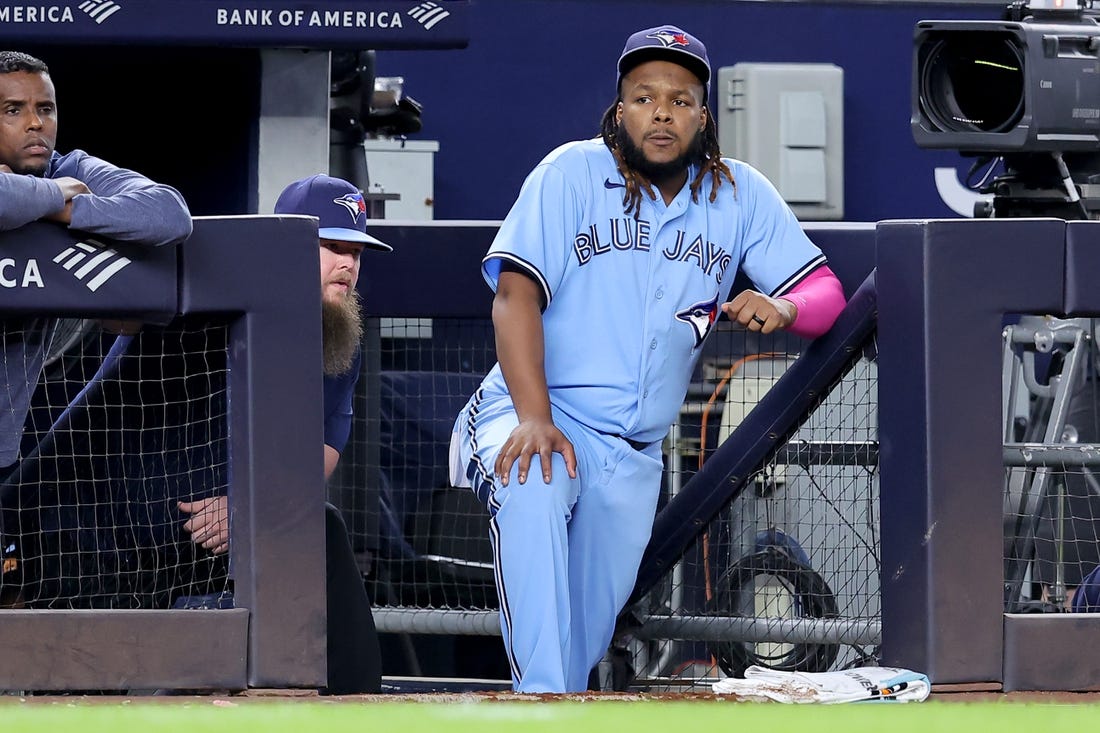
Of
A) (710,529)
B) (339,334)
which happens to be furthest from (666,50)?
(710,529)

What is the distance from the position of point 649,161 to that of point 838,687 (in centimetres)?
121

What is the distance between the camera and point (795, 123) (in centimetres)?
804

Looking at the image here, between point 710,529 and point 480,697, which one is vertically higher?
point 710,529

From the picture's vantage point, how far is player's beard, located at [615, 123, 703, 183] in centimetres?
376

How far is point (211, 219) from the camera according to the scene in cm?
321

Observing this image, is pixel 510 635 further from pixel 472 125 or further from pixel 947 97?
pixel 472 125

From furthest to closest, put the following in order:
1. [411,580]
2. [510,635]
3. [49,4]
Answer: [49,4], [411,580], [510,635]

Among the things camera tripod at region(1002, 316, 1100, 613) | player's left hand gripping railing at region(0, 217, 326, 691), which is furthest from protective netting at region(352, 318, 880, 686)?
player's left hand gripping railing at region(0, 217, 326, 691)

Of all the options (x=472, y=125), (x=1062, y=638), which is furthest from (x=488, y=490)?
(x=472, y=125)

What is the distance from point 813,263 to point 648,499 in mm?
632

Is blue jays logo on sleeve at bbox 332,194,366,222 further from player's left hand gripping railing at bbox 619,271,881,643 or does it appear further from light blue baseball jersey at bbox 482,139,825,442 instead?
player's left hand gripping railing at bbox 619,271,881,643

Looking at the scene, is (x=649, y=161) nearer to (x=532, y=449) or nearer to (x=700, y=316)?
(x=700, y=316)

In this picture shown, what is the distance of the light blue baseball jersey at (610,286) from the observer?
12.1 ft

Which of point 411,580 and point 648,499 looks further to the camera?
point 411,580
